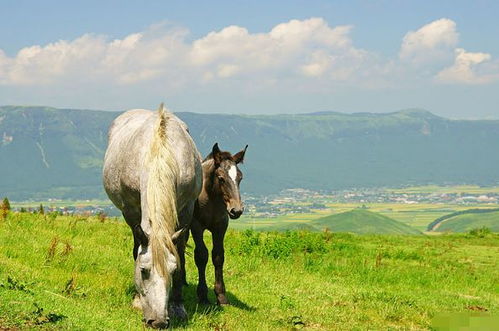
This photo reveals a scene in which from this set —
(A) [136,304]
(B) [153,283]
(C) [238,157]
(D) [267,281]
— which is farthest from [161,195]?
(D) [267,281]

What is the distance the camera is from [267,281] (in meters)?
15.2

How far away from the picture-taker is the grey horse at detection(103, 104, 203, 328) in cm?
846

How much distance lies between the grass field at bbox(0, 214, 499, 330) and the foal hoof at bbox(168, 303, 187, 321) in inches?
8.0

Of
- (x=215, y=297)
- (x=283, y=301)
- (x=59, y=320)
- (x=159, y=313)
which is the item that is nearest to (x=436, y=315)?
(x=283, y=301)

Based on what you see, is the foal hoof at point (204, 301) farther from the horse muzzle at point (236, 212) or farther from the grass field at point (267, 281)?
the horse muzzle at point (236, 212)

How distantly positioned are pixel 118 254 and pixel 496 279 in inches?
449

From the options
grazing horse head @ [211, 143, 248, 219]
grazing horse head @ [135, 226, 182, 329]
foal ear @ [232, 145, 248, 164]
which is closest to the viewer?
grazing horse head @ [135, 226, 182, 329]

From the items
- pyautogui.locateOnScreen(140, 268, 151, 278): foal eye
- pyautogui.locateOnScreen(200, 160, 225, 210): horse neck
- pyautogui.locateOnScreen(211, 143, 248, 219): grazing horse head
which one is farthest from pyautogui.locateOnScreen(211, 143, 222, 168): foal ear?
pyautogui.locateOnScreen(140, 268, 151, 278): foal eye

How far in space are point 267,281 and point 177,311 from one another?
5532 millimetres

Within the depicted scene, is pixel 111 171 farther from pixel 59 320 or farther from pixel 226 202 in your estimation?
pixel 59 320

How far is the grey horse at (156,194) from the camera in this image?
8461 mm

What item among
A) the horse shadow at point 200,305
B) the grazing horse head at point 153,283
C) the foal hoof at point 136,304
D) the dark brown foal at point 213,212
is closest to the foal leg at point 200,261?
the dark brown foal at point 213,212

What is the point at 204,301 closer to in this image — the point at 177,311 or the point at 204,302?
the point at 204,302

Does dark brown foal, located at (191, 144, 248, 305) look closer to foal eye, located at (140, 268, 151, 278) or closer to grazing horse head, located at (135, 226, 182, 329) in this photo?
grazing horse head, located at (135, 226, 182, 329)
